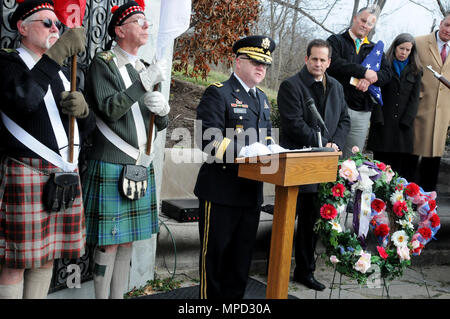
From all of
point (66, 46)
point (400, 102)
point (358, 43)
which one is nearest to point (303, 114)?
point (358, 43)

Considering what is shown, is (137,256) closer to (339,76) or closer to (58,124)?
(58,124)

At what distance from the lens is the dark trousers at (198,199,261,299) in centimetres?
341

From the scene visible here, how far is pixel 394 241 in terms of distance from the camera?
13.0ft

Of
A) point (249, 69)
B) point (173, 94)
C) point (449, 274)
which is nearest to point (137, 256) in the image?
point (249, 69)

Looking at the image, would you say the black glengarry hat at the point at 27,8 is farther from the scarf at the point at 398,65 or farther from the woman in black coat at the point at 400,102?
the scarf at the point at 398,65

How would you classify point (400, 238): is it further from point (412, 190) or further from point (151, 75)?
point (151, 75)

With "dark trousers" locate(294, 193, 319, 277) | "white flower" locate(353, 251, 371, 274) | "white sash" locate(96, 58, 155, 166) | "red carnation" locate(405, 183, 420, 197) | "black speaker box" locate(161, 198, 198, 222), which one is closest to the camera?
"white sash" locate(96, 58, 155, 166)

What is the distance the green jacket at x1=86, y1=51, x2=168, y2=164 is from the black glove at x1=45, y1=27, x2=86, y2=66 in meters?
0.36

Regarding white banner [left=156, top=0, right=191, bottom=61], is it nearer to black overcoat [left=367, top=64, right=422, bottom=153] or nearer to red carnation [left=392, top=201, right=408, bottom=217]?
red carnation [left=392, top=201, right=408, bottom=217]

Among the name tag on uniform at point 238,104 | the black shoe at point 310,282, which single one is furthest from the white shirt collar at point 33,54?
the black shoe at point 310,282

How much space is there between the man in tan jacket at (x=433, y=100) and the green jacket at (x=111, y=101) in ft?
11.2

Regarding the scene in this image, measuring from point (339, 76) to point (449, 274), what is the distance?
239 centimetres

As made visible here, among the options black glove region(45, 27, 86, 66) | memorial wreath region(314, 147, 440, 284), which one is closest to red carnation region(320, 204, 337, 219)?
memorial wreath region(314, 147, 440, 284)

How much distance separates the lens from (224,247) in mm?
3445
